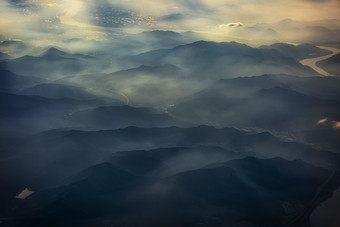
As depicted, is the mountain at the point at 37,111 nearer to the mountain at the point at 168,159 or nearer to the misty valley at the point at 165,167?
the misty valley at the point at 165,167

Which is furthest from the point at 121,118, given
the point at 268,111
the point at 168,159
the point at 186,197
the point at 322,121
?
the point at 322,121

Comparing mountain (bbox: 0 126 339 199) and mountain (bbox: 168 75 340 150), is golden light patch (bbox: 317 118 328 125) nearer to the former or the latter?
mountain (bbox: 168 75 340 150)

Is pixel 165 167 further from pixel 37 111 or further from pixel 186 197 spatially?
pixel 37 111

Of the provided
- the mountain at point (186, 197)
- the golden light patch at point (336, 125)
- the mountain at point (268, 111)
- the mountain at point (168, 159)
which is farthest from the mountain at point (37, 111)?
the golden light patch at point (336, 125)

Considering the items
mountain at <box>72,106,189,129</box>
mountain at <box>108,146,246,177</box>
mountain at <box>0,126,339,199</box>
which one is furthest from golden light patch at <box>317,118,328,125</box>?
mountain at <box>72,106,189,129</box>

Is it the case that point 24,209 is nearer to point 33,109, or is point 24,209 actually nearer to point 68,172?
point 68,172

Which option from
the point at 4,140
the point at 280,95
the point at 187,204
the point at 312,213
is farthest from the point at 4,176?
the point at 280,95
